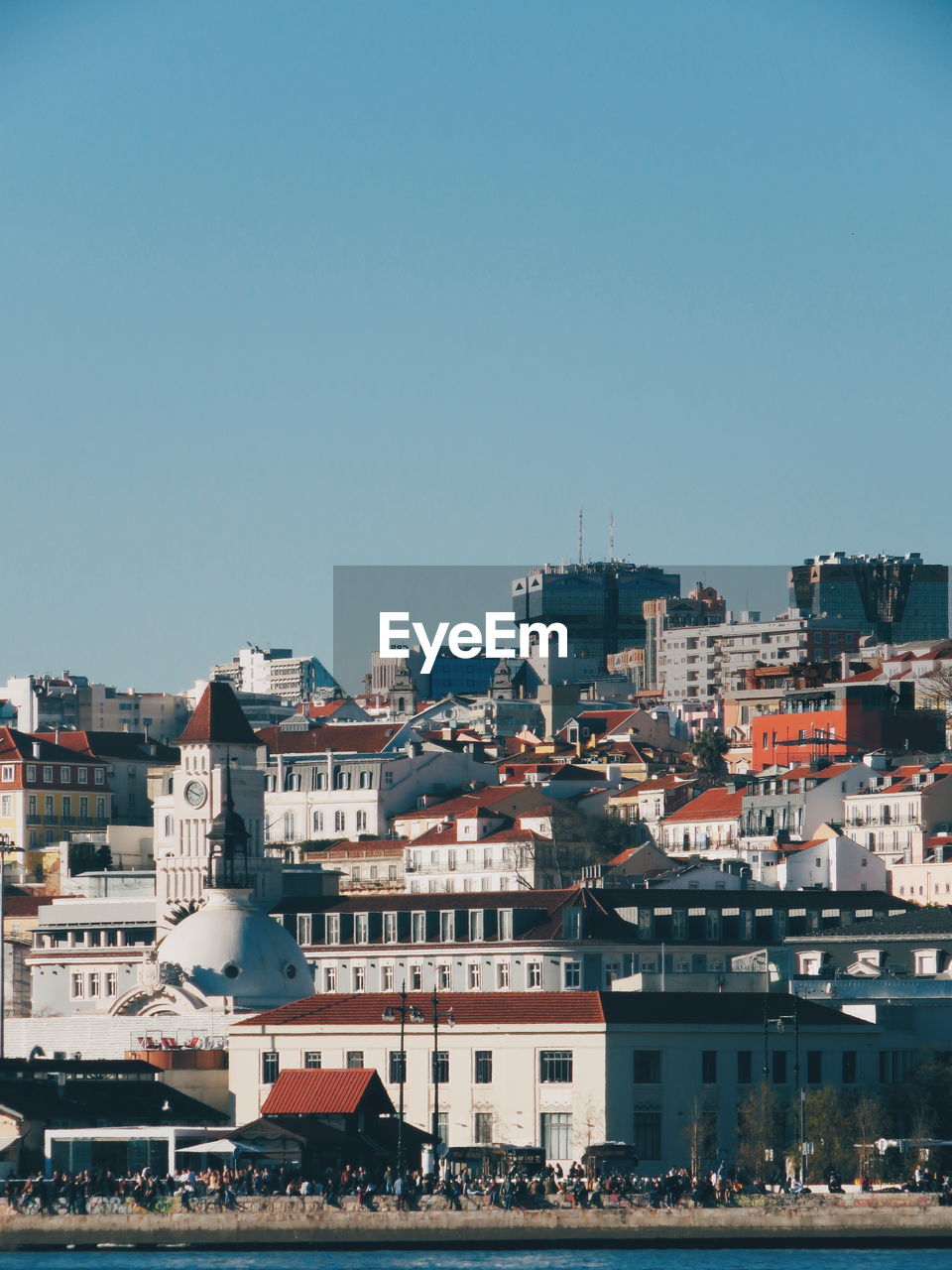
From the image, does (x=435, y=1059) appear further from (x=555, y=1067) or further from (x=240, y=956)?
(x=240, y=956)

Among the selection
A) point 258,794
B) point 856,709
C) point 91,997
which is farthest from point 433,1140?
point 856,709

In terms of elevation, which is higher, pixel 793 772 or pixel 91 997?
pixel 793 772

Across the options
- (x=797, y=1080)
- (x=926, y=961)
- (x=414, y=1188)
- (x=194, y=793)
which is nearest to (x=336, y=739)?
(x=194, y=793)

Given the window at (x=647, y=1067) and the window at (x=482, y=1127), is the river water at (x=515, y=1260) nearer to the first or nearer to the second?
the window at (x=647, y=1067)

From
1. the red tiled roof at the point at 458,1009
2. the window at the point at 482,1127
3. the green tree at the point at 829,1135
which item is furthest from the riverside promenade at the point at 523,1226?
the window at the point at 482,1127

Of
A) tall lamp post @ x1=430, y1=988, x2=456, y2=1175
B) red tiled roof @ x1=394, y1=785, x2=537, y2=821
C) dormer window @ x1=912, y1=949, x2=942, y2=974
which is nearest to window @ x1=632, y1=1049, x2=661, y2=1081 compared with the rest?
tall lamp post @ x1=430, y1=988, x2=456, y2=1175

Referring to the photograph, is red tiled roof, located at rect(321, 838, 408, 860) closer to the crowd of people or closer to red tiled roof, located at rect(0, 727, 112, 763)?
red tiled roof, located at rect(0, 727, 112, 763)

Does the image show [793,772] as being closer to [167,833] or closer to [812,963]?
[167,833]
